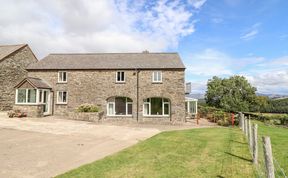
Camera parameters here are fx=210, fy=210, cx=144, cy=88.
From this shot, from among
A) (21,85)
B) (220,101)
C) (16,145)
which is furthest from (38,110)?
(220,101)

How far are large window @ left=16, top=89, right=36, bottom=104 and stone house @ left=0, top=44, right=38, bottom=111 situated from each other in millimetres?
4092

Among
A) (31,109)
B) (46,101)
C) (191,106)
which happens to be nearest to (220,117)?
(191,106)

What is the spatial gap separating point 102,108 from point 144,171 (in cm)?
1827

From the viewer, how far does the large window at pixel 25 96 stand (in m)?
23.3

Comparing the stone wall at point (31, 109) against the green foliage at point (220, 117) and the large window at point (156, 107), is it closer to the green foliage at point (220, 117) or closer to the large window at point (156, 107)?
the large window at point (156, 107)

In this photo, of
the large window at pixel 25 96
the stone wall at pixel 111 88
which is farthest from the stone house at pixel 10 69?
the large window at pixel 25 96

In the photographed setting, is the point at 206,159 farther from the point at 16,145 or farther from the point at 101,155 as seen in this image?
the point at 16,145

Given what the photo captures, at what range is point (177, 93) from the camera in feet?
79.2

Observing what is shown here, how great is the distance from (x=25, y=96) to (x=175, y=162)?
20.9m

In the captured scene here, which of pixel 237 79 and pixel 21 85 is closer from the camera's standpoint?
pixel 21 85

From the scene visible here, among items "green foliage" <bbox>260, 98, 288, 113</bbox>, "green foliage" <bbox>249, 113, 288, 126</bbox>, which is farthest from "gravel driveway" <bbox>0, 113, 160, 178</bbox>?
"green foliage" <bbox>260, 98, 288, 113</bbox>

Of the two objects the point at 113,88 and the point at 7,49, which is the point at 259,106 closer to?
the point at 113,88

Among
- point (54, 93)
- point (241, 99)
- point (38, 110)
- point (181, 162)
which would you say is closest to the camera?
point (181, 162)

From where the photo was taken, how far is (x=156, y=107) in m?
24.7
